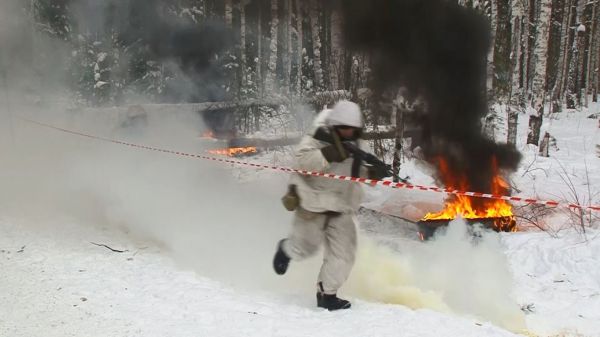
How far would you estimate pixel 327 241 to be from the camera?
432 centimetres

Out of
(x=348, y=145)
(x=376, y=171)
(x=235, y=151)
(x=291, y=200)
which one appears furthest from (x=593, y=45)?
(x=291, y=200)

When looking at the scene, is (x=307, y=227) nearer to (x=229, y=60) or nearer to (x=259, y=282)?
(x=259, y=282)

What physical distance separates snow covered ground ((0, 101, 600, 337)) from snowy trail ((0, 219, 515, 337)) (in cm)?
2

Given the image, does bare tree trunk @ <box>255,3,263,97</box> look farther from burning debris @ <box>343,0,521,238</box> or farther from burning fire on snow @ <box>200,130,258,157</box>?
burning debris @ <box>343,0,521,238</box>

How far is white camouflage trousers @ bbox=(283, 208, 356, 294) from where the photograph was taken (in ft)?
13.7

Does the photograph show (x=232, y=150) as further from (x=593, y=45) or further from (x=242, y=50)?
(x=593, y=45)

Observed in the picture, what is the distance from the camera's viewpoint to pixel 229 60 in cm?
1869

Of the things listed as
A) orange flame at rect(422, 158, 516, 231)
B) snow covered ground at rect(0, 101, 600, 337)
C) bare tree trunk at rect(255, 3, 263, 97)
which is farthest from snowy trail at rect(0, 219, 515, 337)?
bare tree trunk at rect(255, 3, 263, 97)

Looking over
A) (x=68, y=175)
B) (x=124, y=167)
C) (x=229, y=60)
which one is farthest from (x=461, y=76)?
(x=229, y=60)

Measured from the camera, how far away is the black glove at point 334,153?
414cm

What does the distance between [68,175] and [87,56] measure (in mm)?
11505

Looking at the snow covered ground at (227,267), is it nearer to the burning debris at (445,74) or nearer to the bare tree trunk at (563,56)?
the burning debris at (445,74)

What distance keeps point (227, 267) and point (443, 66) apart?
4799mm

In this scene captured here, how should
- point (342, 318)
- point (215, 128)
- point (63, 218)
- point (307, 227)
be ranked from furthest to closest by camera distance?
point (215, 128)
point (63, 218)
point (307, 227)
point (342, 318)
